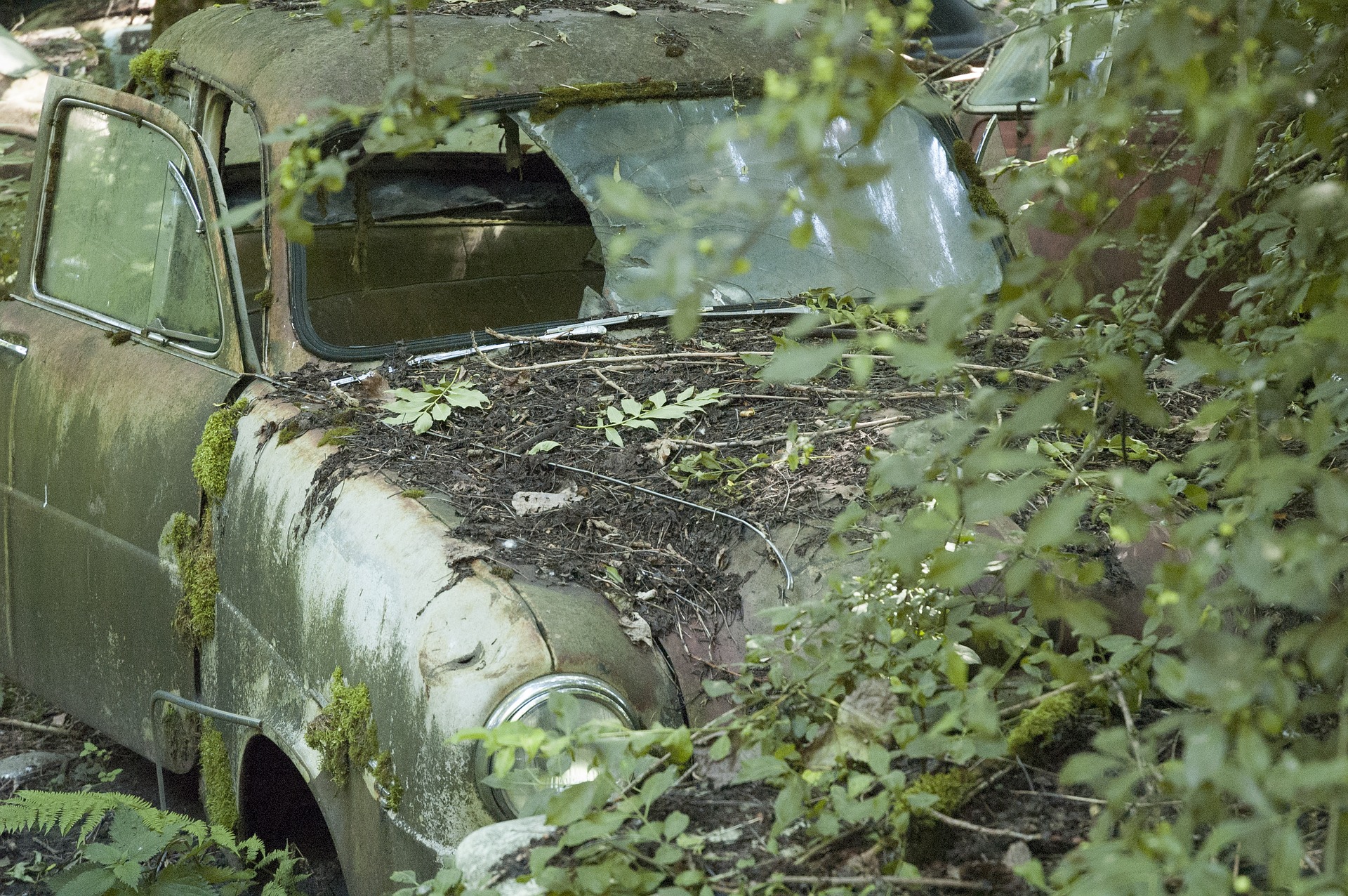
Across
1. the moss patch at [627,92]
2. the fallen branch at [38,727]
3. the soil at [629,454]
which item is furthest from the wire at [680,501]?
the fallen branch at [38,727]

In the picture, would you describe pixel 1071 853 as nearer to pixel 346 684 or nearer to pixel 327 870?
pixel 346 684

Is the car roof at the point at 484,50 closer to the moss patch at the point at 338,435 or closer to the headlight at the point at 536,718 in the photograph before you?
the moss patch at the point at 338,435

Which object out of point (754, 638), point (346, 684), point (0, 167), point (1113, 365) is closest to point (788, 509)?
point (754, 638)

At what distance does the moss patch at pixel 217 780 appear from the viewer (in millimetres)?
3137

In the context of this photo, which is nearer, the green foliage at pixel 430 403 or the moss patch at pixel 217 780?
the green foliage at pixel 430 403

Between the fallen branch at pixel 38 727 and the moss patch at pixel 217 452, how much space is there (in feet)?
6.06

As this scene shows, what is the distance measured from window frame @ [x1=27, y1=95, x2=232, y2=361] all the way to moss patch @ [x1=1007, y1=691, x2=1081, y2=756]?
2.30m

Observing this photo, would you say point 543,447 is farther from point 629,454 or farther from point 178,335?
point 178,335

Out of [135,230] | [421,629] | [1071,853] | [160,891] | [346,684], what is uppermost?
[135,230]

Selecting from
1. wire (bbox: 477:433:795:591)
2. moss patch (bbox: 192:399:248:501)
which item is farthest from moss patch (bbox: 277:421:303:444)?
wire (bbox: 477:433:795:591)

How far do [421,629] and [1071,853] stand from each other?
1288mm

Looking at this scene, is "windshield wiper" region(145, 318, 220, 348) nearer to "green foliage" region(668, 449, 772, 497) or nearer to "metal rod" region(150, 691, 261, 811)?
"metal rod" region(150, 691, 261, 811)

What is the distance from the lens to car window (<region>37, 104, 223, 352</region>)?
3.51 metres

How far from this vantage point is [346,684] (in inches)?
99.0
